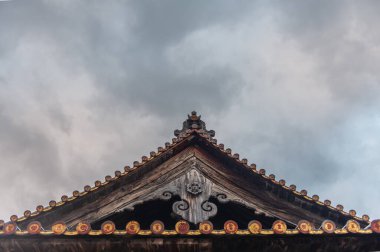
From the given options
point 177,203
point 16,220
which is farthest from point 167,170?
point 16,220

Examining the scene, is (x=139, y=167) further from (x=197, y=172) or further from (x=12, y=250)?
(x=12, y=250)

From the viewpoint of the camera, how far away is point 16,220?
22.2 ft

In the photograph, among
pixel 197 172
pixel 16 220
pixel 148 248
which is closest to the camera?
pixel 148 248

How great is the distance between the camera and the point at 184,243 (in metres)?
5.67

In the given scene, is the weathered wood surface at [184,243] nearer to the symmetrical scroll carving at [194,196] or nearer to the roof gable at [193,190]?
the roof gable at [193,190]

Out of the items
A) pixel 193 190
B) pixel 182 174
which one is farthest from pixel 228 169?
pixel 193 190

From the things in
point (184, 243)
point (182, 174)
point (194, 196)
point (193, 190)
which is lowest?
point (184, 243)

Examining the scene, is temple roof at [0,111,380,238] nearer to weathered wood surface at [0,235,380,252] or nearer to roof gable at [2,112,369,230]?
roof gable at [2,112,369,230]

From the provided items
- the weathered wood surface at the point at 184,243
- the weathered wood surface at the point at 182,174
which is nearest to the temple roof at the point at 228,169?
the weathered wood surface at the point at 182,174

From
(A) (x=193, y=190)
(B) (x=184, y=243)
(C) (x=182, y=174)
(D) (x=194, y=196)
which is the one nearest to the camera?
(B) (x=184, y=243)

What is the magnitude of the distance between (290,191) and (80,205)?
13.9 feet

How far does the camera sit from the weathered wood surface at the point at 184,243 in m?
5.69

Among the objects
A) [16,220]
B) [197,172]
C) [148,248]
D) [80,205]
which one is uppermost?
[197,172]

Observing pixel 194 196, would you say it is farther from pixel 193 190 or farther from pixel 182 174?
pixel 182 174
